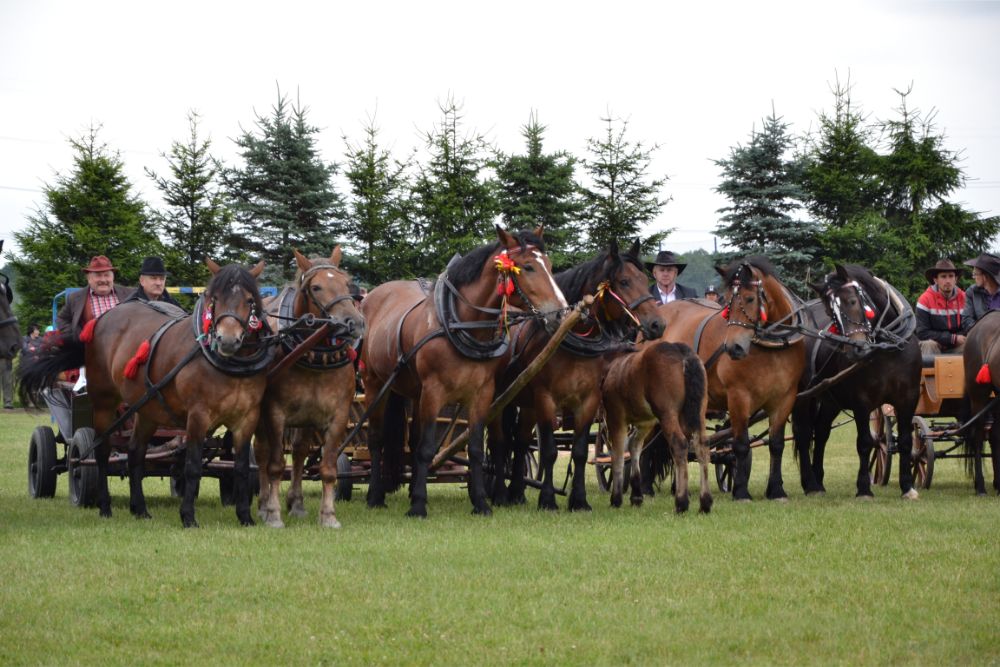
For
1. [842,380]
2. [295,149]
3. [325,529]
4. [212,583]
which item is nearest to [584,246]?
[295,149]

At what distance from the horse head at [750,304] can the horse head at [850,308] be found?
0.46 m

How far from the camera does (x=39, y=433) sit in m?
12.6

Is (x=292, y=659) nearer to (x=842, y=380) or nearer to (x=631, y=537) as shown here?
(x=631, y=537)

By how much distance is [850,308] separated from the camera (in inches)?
462

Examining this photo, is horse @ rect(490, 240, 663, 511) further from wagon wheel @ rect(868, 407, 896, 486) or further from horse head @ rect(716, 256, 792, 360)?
wagon wheel @ rect(868, 407, 896, 486)

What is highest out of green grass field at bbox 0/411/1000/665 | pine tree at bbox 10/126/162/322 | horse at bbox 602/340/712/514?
pine tree at bbox 10/126/162/322

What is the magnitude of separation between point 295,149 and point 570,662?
93.2 ft

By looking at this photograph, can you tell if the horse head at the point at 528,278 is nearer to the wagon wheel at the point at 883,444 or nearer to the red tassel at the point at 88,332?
the red tassel at the point at 88,332

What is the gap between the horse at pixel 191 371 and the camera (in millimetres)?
9734

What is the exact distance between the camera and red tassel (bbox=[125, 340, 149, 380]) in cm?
1053

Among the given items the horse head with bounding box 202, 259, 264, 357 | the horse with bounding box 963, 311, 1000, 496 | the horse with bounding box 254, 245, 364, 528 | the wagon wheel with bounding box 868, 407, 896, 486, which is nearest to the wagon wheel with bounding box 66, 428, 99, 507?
the horse with bounding box 254, 245, 364, 528

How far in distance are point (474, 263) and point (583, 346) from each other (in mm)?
1191

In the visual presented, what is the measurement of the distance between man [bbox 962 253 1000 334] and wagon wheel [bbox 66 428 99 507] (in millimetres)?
9057

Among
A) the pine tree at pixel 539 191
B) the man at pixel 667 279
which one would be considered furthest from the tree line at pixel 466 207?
the man at pixel 667 279
